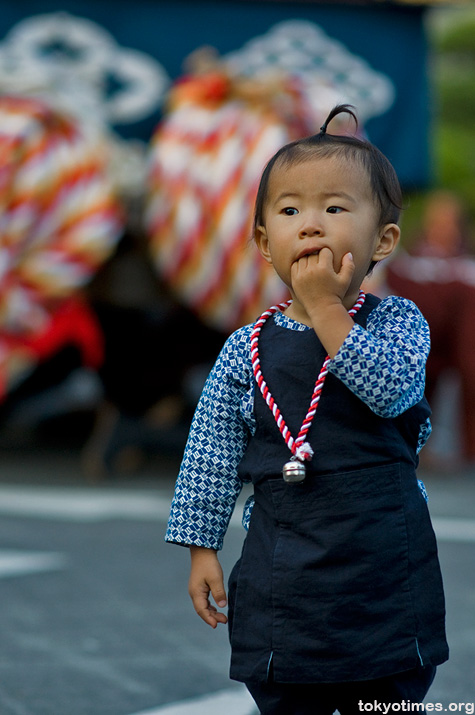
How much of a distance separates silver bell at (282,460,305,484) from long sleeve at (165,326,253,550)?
178mm

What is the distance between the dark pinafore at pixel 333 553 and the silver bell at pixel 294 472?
0.04 meters

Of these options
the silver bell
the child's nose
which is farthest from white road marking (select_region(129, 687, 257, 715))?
the child's nose

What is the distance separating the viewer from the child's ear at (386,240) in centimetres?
205

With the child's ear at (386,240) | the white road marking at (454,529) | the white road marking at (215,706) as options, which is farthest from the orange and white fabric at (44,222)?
the child's ear at (386,240)

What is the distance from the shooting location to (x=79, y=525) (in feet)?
17.4

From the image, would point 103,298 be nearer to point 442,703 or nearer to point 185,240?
point 185,240

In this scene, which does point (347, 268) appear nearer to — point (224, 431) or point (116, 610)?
point (224, 431)

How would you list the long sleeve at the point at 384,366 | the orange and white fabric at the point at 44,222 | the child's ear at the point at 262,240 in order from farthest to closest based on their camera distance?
the orange and white fabric at the point at 44,222, the child's ear at the point at 262,240, the long sleeve at the point at 384,366

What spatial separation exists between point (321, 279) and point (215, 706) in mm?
1342

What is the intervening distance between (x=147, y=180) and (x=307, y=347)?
16.2 ft

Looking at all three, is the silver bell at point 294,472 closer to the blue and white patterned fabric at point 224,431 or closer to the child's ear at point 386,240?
the blue and white patterned fabric at point 224,431

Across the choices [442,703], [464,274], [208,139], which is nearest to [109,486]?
[208,139]

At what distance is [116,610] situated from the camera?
380cm

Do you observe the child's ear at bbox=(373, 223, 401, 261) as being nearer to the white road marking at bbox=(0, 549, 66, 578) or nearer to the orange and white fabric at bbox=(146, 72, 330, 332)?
the white road marking at bbox=(0, 549, 66, 578)
